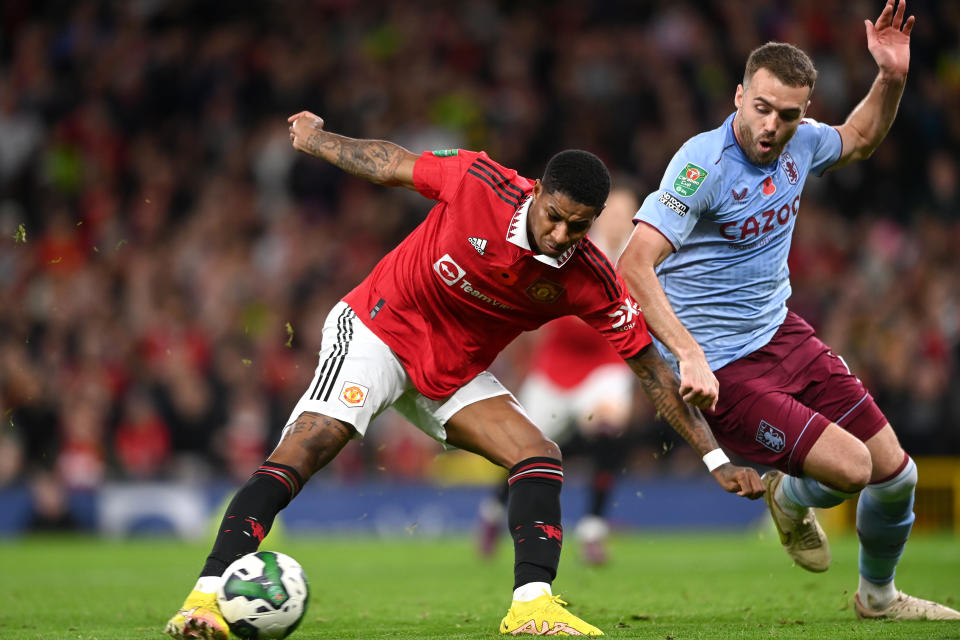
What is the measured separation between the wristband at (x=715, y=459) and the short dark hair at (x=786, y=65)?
5.22 ft

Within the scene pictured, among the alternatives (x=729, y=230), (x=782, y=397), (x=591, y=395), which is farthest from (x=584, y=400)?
(x=729, y=230)

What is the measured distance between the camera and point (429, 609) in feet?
22.1

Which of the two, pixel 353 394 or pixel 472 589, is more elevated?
pixel 353 394

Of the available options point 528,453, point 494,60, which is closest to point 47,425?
point 494,60

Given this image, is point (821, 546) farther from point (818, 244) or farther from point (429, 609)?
point (818, 244)

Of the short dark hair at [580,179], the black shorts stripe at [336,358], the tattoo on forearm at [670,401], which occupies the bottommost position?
the tattoo on forearm at [670,401]

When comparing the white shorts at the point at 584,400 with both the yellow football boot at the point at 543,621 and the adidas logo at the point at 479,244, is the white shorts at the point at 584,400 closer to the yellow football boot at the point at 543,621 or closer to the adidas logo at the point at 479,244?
the adidas logo at the point at 479,244

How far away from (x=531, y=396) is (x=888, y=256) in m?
5.97

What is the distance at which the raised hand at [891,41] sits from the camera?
6.14m

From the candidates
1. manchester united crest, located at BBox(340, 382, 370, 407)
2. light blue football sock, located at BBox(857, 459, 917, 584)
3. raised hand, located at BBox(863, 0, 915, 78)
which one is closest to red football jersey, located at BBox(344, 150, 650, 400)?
manchester united crest, located at BBox(340, 382, 370, 407)

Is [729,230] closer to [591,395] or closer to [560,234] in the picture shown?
[560,234]

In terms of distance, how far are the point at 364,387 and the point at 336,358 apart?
210mm

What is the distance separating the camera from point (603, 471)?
31.8 feet

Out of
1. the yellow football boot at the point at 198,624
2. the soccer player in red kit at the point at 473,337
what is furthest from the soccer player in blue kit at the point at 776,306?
the yellow football boot at the point at 198,624
